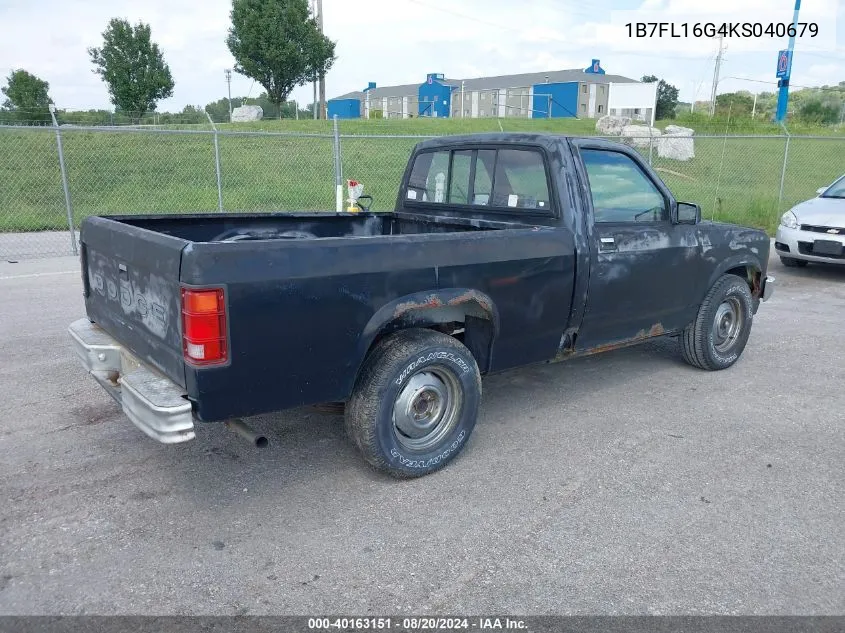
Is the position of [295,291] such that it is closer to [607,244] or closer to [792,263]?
[607,244]

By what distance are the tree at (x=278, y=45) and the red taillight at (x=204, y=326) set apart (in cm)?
3494

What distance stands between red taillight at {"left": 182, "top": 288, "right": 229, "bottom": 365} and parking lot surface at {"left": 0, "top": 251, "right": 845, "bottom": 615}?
0.90m

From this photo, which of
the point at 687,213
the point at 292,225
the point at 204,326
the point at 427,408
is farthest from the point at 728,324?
the point at 204,326

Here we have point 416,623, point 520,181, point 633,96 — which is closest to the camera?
point 416,623

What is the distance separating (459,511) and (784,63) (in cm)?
2466

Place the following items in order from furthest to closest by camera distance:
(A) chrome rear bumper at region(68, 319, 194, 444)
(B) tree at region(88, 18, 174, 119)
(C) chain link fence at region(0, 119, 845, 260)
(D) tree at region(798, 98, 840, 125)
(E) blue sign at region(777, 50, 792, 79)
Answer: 1. (D) tree at region(798, 98, 840, 125)
2. (B) tree at region(88, 18, 174, 119)
3. (E) blue sign at region(777, 50, 792, 79)
4. (C) chain link fence at region(0, 119, 845, 260)
5. (A) chrome rear bumper at region(68, 319, 194, 444)

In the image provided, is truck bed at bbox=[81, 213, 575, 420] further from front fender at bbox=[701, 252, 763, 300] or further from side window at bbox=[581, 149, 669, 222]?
front fender at bbox=[701, 252, 763, 300]

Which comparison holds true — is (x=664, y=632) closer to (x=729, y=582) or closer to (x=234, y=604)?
(x=729, y=582)

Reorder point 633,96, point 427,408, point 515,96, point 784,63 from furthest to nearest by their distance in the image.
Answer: point 515,96
point 633,96
point 784,63
point 427,408

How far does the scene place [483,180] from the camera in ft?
15.5

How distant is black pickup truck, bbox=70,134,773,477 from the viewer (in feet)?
9.61

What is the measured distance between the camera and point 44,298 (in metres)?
7.65

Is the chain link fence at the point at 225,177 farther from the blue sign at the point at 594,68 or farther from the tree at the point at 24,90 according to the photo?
the blue sign at the point at 594,68

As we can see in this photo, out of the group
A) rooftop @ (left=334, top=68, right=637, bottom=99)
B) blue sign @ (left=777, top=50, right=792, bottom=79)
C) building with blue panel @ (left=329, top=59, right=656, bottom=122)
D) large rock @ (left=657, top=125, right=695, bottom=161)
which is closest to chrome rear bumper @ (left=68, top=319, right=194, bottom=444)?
large rock @ (left=657, top=125, right=695, bottom=161)
